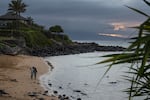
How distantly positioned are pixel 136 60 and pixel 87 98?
20.0 m

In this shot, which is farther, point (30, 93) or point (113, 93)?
point (113, 93)

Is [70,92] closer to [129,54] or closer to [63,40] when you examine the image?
[129,54]

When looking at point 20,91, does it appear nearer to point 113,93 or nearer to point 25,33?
point 113,93

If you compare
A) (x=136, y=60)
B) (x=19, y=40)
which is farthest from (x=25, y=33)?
(x=136, y=60)

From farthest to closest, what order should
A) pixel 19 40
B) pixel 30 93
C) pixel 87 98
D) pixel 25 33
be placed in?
pixel 25 33 → pixel 19 40 → pixel 87 98 → pixel 30 93

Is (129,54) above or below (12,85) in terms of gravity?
above

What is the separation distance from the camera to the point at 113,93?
25672 millimetres

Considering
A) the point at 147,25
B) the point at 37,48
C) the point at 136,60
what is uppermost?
the point at 147,25

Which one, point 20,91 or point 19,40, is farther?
point 19,40

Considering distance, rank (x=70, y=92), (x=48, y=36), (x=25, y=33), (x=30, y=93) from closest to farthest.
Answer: (x=30, y=93), (x=70, y=92), (x=25, y=33), (x=48, y=36)

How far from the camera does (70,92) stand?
24.4 m

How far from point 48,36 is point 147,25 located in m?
80.0

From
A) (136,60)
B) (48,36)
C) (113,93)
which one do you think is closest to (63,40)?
(48,36)

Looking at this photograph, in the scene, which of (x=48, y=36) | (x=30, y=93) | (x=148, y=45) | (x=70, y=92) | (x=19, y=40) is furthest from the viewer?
(x=48, y=36)
